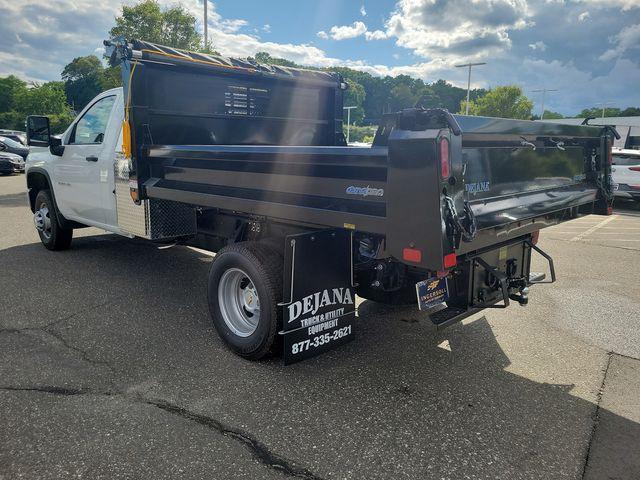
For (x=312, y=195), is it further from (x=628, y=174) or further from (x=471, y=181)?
(x=628, y=174)

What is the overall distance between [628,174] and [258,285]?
13.2m

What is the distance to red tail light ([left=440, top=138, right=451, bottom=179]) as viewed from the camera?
252 centimetres

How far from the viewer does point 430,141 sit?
2490 millimetres

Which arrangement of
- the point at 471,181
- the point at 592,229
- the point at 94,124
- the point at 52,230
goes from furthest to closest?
the point at 592,229
the point at 52,230
the point at 94,124
the point at 471,181

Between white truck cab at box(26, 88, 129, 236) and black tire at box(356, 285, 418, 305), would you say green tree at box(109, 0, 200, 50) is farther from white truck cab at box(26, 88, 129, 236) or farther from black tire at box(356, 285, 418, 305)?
black tire at box(356, 285, 418, 305)

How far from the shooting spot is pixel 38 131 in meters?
6.03

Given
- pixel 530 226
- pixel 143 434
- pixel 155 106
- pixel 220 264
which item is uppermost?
pixel 155 106

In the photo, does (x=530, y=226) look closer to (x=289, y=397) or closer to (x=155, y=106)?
(x=289, y=397)

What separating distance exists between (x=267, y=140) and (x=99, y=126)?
1.84m

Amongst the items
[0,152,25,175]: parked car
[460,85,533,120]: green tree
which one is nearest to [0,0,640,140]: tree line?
[460,85,533,120]: green tree

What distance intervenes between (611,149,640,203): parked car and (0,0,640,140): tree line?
4790 millimetres

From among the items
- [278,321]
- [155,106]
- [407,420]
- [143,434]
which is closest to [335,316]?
[278,321]

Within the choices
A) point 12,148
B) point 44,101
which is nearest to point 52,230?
point 12,148

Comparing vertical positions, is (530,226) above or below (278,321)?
above
